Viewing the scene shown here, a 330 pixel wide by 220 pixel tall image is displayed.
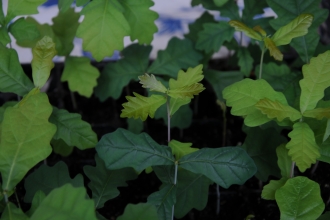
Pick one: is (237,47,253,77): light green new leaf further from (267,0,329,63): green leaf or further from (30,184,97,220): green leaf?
(30,184,97,220): green leaf

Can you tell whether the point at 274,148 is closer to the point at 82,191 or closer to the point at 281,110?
the point at 281,110

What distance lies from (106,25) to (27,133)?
0.31m

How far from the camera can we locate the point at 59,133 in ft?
2.78

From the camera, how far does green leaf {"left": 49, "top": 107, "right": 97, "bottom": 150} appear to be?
847mm

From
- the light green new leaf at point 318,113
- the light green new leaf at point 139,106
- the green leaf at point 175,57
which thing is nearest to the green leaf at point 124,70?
the green leaf at point 175,57

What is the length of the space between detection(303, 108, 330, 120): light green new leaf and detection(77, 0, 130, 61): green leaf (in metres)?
0.38

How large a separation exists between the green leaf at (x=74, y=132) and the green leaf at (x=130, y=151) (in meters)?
0.11

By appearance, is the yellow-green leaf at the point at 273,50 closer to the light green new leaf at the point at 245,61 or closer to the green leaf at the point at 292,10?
the green leaf at the point at 292,10

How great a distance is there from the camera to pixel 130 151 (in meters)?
0.73

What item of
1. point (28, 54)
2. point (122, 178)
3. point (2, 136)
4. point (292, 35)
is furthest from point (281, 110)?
point (28, 54)

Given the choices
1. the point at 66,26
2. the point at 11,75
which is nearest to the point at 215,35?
the point at 66,26

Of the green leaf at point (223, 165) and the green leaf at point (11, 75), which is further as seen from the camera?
the green leaf at point (11, 75)

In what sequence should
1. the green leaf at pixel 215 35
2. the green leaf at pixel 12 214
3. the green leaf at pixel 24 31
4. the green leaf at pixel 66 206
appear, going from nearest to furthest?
the green leaf at pixel 66 206
the green leaf at pixel 12 214
the green leaf at pixel 24 31
the green leaf at pixel 215 35

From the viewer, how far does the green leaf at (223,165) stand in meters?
0.73
